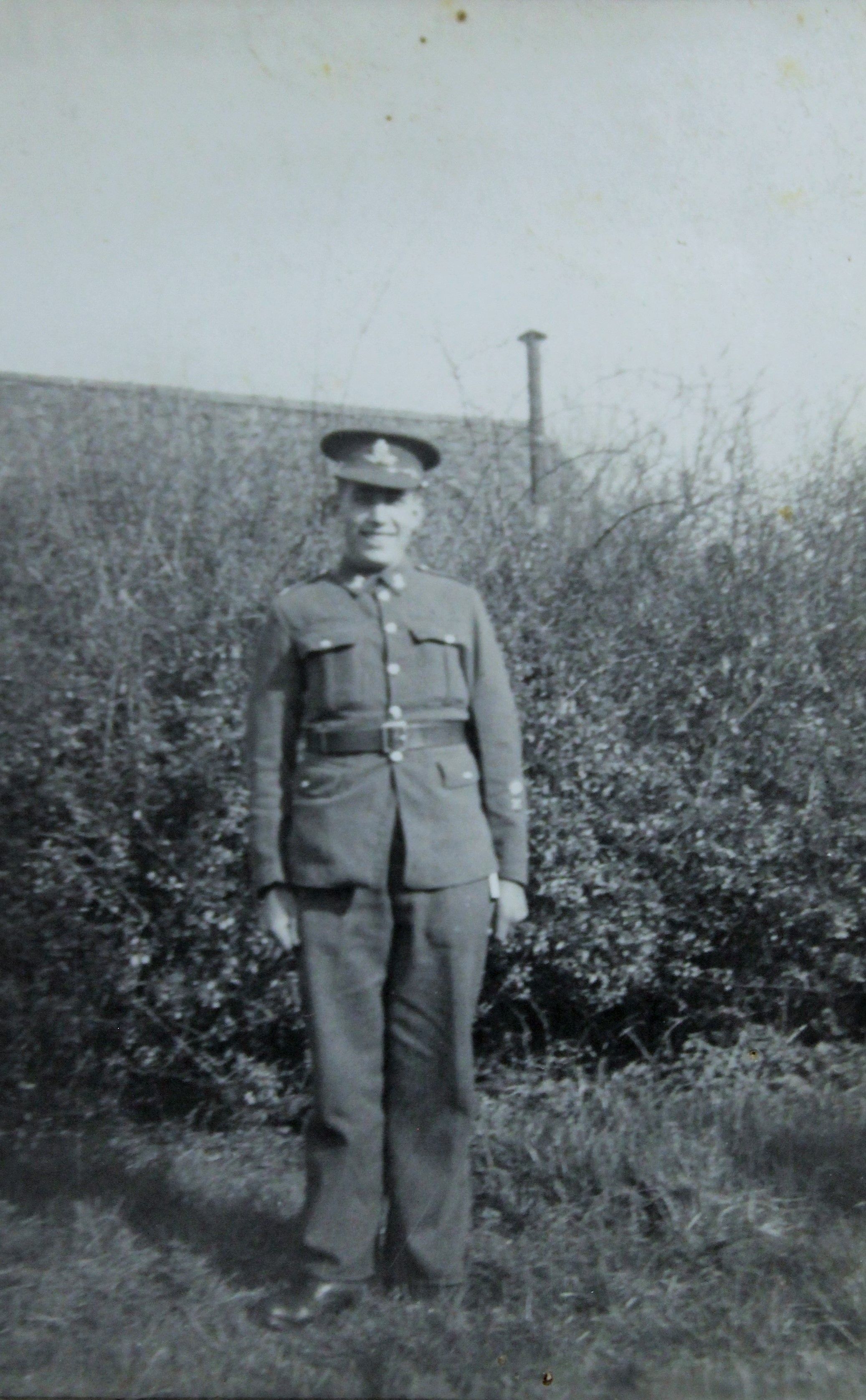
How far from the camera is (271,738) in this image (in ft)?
9.67

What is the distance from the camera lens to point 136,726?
393 cm

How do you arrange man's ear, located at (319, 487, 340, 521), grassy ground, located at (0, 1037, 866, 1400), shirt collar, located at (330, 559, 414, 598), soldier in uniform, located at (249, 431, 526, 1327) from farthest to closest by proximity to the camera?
man's ear, located at (319, 487, 340, 521), shirt collar, located at (330, 559, 414, 598), soldier in uniform, located at (249, 431, 526, 1327), grassy ground, located at (0, 1037, 866, 1400)

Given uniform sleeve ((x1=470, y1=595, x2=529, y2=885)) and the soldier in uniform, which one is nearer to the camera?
the soldier in uniform

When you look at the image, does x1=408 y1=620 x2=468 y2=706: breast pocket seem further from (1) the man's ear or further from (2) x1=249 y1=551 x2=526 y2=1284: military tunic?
(1) the man's ear

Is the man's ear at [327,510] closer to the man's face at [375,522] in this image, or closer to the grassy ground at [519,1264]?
the man's face at [375,522]

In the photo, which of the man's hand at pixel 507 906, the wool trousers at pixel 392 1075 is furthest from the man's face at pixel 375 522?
the man's hand at pixel 507 906

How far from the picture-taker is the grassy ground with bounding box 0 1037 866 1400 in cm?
255

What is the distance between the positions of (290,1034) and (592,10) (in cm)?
358

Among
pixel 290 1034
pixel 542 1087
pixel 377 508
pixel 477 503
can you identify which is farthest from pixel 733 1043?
pixel 377 508

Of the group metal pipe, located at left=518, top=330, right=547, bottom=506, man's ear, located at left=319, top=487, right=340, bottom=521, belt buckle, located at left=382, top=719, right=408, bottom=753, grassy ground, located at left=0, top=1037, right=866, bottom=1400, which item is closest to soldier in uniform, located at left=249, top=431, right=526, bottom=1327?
belt buckle, located at left=382, top=719, right=408, bottom=753

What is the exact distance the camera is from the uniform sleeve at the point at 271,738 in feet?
9.49

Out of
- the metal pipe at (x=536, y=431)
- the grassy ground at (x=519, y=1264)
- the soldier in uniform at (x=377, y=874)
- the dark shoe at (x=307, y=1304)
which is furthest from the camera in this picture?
the metal pipe at (x=536, y=431)

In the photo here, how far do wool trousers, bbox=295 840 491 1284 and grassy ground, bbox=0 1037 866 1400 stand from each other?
0.15 m

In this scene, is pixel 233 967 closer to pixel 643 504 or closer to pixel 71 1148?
pixel 71 1148
